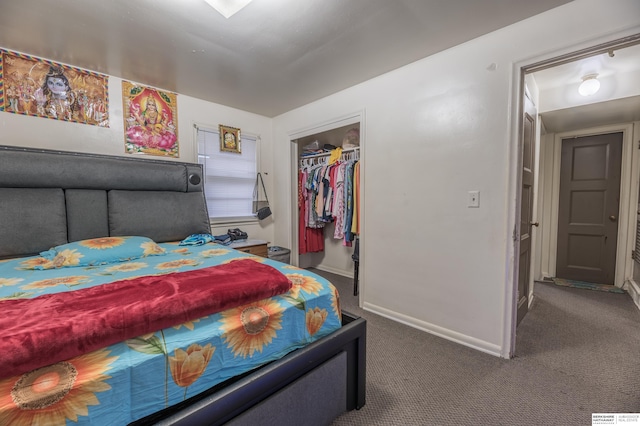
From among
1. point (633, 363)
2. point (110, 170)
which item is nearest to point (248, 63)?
point (110, 170)

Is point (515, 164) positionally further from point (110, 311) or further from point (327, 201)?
point (110, 311)

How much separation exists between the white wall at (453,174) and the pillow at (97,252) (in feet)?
6.27

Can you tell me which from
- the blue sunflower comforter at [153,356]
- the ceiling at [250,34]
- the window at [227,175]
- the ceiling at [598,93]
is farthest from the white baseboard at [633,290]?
the window at [227,175]

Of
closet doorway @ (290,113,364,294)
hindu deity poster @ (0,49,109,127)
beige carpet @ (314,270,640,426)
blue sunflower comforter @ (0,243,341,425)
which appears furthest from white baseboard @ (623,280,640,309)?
hindu deity poster @ (0,49,109,127)

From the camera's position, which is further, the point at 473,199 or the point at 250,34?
the point at 473,199

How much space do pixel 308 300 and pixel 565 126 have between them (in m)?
4.04

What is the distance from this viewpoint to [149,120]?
2.73 m

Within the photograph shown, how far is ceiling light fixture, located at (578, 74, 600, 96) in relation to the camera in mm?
2426

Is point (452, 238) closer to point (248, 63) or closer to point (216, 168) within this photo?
point (248, 63)

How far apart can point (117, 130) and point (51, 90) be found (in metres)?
0.51

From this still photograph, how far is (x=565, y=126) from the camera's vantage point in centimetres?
333

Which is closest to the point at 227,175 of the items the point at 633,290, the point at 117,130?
the point at 117,130

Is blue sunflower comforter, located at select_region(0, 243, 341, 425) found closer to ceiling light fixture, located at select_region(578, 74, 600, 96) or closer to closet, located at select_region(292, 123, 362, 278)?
closet, located at select_region(292, 123, 362, 278)

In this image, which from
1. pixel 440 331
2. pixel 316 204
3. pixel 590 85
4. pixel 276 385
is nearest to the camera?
pixel 276 385
